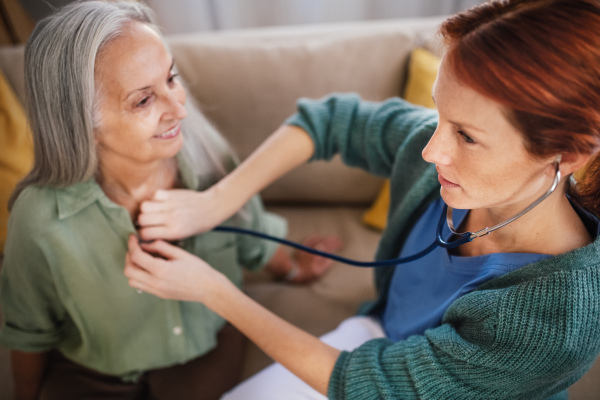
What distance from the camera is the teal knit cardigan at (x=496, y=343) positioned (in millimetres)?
586

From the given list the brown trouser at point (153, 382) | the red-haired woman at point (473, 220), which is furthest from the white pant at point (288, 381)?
the brown trouser at point (153, 382)

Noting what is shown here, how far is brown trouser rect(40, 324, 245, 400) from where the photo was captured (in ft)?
3.34

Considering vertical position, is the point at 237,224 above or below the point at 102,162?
below

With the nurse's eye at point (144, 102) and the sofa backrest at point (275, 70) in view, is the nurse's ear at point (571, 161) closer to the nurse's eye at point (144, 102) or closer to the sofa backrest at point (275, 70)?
the nurse's eye at point (144, 102)

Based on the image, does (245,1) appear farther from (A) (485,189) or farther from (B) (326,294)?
(A) (485,189)

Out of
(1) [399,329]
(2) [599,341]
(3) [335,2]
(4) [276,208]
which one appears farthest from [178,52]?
(2) [599,341]

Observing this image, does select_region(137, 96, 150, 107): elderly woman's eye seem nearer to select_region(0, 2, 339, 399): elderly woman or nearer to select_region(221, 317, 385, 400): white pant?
select_region(0, 2, 339, 399): elderly woman

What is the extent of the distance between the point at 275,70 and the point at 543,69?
100cm

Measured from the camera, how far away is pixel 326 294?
130 cm

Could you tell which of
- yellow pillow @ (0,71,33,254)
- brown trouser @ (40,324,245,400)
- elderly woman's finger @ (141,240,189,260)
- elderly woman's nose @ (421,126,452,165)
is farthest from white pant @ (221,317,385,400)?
yellow pillow @ (0,71,33,254)

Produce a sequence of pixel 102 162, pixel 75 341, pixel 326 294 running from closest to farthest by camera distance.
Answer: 1. pixel 102 162
2. pixel 75 341
3. pixel 326 294

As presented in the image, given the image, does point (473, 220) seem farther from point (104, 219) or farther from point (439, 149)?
point (104, 219)

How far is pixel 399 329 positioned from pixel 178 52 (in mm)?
1124

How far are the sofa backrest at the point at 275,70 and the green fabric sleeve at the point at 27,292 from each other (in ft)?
2.33
